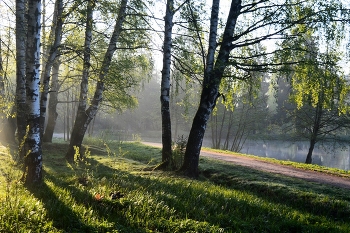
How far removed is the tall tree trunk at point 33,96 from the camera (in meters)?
6.25

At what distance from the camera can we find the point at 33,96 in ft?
20.5

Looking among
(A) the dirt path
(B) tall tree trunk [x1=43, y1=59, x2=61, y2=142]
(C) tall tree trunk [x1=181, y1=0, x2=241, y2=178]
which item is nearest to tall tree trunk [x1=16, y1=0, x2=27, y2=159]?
(C) tall tree trunk [x1=181, y1=0, x2=241, y2=178]

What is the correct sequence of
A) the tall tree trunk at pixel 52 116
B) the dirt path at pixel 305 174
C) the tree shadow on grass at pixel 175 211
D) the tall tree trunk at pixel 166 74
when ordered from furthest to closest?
the tall tree trunk at pixel 52 116, the tall tree trunk at pixel 166 74, the dirt path at pixel 305 174, the tree shadow on grass at pixel 175 211

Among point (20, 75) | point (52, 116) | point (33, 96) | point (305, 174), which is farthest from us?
point (52, 116)

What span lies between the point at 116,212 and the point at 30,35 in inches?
171

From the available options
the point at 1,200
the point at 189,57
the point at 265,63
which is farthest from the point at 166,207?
the point at 189,57

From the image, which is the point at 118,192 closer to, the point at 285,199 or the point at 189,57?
the point at 285,199

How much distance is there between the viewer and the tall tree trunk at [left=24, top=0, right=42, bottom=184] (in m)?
6.25

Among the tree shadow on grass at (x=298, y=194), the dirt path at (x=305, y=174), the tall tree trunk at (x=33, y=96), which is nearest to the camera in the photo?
the tall tree trunk at (x=33, y=96)

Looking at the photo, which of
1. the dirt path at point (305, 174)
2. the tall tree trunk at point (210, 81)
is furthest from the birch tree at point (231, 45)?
the dirt path at point (305, 174)

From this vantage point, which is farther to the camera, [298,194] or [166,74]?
[166,74]

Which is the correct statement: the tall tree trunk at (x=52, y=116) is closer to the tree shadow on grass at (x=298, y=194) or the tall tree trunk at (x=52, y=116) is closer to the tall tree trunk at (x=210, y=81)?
the tall tree trunk at (x=210, y=81)

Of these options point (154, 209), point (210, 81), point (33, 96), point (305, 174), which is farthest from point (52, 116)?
point (154, 209)

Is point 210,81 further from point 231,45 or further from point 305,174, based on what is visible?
point 305,174
